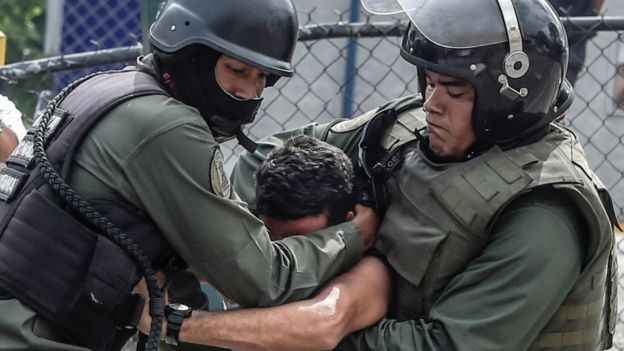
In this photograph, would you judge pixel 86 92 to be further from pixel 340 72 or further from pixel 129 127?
pixel 340 72

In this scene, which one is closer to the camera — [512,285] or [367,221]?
Answer: [512,285]

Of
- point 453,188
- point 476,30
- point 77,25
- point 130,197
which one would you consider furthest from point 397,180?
point 77,25

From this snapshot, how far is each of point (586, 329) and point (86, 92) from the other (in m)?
1.46

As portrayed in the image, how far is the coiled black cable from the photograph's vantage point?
2854 mm

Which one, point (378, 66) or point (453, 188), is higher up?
point (453, 188)

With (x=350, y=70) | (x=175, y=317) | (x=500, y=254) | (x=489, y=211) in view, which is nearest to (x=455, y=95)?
(x=489, y=211)

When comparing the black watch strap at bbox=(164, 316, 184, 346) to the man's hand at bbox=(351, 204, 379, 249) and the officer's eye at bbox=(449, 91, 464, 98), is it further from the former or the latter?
the officer's eye at bbox=(449, 91, 464, 98)

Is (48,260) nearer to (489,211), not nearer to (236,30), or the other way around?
(236,30)

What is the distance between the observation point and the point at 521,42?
3.16 m

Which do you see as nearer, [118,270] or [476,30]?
[118,270]

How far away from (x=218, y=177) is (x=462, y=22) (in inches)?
30.6

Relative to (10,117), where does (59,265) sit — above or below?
above

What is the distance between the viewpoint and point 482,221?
310cm

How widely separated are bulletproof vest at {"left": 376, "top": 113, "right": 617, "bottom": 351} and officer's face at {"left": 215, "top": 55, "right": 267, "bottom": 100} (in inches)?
21.0
